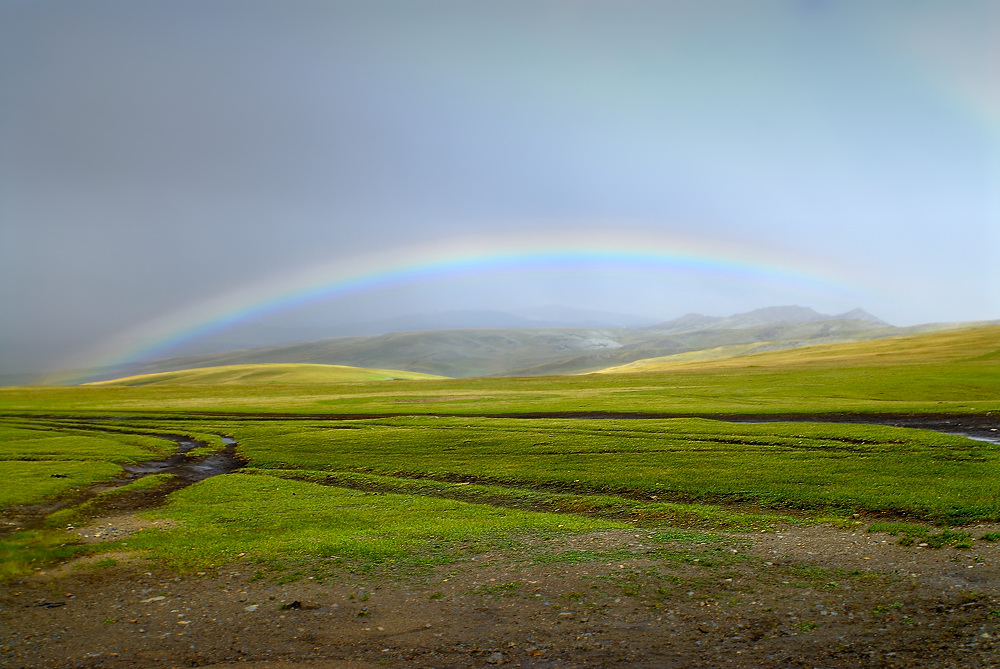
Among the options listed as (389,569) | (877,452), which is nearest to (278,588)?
(389,569)

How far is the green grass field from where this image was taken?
19.6 m

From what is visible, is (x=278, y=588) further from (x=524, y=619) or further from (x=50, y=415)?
(x=50, y=415)

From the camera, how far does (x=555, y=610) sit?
1325 centimetres

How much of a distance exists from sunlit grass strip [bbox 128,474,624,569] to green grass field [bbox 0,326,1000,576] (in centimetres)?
9

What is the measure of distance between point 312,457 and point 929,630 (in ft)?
110

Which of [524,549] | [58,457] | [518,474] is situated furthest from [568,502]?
[58,457]

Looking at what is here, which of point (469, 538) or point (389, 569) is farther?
point (469, 538)

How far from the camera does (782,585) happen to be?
13977 millimetres

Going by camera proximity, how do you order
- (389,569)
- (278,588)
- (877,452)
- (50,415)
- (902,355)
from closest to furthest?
(278,588) < (389,569) < (877,452) < (50,415) < (902,355)

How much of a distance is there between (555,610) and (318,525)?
11421 millimetres

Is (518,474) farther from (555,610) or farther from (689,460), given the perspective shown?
(555,610)

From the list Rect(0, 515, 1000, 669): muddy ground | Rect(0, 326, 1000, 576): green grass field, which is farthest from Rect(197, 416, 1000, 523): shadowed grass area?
Rect(0, 515, 1000, 669): muddy ground

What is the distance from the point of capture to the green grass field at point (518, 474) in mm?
19578

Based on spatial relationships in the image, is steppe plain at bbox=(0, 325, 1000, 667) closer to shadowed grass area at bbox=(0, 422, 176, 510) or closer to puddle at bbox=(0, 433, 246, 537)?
puddle at bbox=(0, 433, 246, 537)
